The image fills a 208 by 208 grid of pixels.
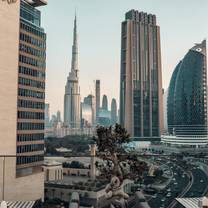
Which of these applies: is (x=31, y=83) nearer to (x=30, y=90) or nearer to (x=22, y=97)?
(x=30, y=90)

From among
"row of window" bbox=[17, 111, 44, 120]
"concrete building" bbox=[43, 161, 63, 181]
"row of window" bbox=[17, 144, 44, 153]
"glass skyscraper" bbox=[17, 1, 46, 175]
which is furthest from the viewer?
"concrete building" bbox=[43, 161, 63, 181]

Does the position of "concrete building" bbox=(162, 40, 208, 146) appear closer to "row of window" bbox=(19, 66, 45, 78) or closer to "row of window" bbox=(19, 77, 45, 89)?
"row of window" bbox=(19, 66, 45, 78)

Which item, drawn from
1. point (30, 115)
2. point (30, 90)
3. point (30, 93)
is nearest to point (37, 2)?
point (30, 90)

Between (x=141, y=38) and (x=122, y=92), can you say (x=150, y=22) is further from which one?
(x=122, y=92)

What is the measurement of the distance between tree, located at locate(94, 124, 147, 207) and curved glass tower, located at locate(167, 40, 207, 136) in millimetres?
138586

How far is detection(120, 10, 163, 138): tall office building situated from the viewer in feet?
541

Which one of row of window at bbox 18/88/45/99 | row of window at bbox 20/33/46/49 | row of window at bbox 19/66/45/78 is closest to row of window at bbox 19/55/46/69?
row of window at bbox 19/66/45/78

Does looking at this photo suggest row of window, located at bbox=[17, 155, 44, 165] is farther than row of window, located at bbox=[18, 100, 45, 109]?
No

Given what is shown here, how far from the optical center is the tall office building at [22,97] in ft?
133

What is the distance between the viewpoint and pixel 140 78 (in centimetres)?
16738

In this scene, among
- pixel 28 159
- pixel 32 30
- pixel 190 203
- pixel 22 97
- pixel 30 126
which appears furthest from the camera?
pixel 32 30

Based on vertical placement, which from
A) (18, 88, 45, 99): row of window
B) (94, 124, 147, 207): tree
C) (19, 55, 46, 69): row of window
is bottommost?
(94, 124, 147, 207): tree

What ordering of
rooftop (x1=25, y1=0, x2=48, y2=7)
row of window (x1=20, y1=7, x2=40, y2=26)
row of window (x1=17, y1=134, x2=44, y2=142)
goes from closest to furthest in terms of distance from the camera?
row of window (x1=17, y1=134, x2=44, y2=142) → rooftop (x1=25, y1=0, x2=48, y2=7) → row of window (x1=20, y1=7, x2=40, y2=26)

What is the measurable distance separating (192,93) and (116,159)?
140 metres
